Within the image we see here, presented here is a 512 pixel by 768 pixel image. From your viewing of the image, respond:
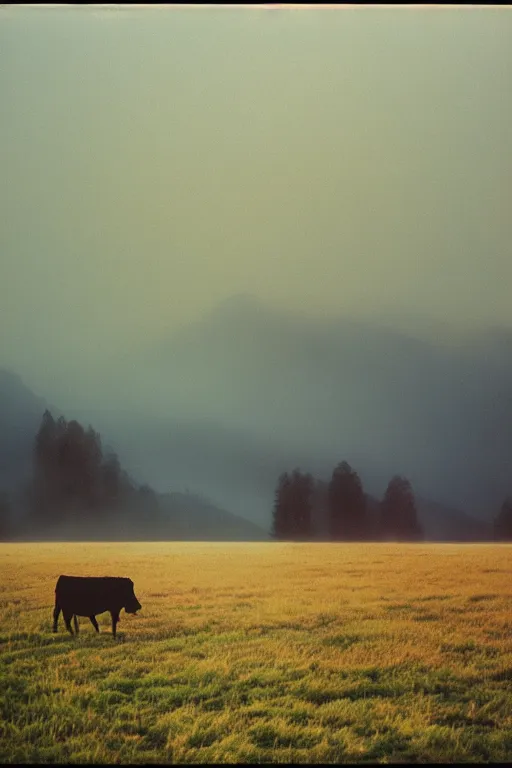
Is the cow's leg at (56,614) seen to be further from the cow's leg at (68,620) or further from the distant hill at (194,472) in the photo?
the distant hill at (194,472)

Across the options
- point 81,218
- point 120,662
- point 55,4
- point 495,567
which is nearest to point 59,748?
point 120,662

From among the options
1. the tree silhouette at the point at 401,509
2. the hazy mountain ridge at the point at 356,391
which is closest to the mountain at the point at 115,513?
the hazy mountain ridge at the point at 356,391

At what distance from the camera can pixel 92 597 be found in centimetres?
397

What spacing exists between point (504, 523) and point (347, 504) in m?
0.79

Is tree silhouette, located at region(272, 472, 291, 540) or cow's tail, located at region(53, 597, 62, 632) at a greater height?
tree silhouette, located at region(272, 472, 291, 540)

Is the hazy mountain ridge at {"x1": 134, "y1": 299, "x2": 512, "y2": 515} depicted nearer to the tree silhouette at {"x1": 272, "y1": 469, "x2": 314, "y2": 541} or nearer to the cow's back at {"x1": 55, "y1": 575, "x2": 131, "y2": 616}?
the tree silhouette at {"x1": 272, "y1": 469, "x2": 314, "y2": 541}

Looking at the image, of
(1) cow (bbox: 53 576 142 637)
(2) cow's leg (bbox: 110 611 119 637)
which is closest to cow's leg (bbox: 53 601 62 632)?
(1) cow (bbox: 53 576 142 637)

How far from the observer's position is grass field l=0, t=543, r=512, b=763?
3.62m

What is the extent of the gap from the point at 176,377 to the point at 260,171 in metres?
1.17

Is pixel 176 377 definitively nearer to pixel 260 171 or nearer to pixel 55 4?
pixel 260 171

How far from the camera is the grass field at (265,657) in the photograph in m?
3.62

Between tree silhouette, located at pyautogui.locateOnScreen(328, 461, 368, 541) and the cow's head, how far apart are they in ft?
3.50

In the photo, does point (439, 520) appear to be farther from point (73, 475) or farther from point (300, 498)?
point (73, 475)

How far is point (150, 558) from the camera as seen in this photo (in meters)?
4.06
